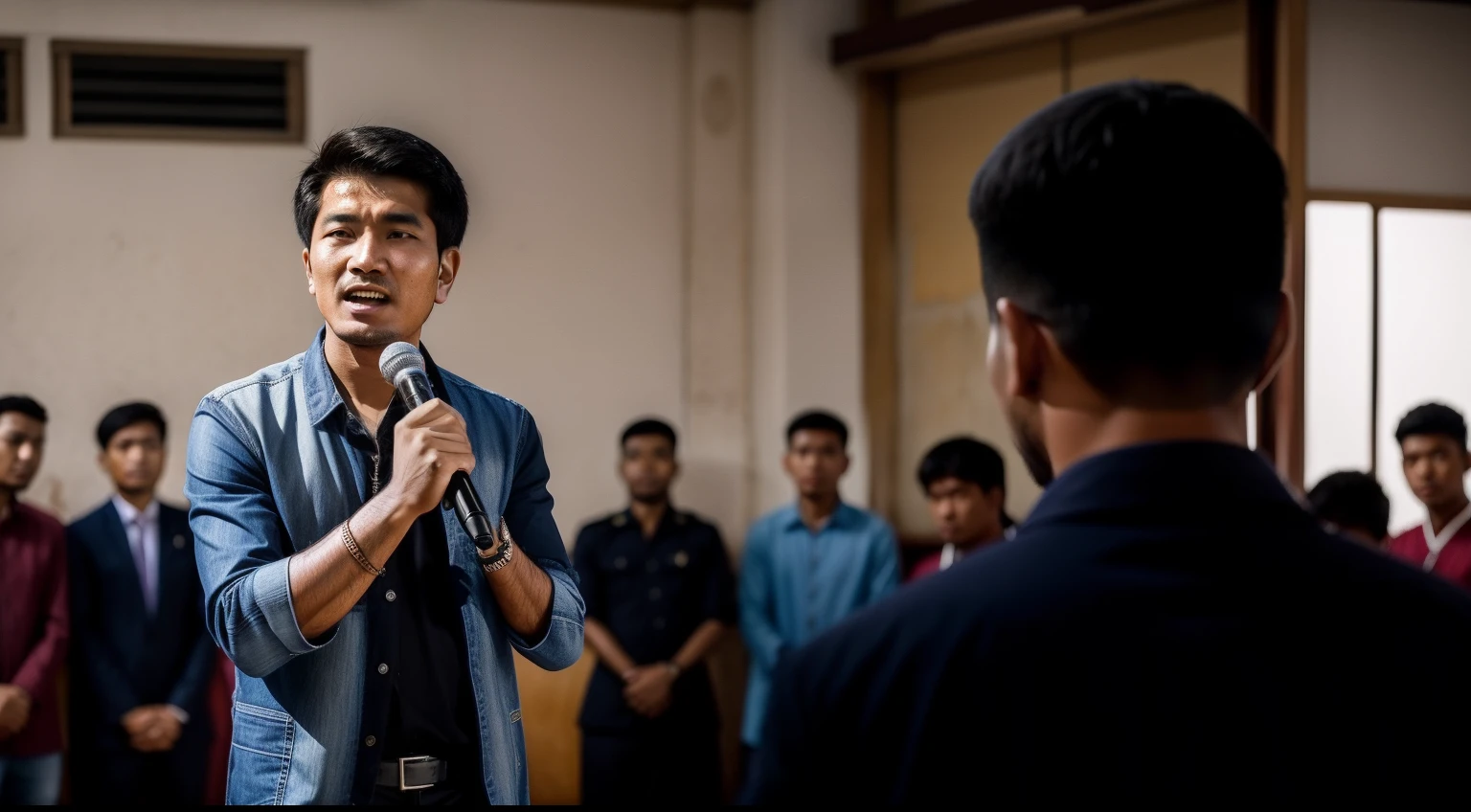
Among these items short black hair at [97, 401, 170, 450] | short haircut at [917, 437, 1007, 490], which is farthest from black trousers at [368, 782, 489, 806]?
short black hair at [97, 401, 170, 450]

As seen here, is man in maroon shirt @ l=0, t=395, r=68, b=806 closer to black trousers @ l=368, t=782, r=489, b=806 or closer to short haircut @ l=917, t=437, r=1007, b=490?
short haircut @ l=917, t=437, r=1007, b=490

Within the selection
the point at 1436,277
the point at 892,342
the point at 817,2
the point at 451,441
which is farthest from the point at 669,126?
the point at 451,441

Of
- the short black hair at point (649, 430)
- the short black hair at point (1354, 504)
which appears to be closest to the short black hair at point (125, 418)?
the short black hair at point (649, 430)

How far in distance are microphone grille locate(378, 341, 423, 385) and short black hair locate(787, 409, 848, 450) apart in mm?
3333

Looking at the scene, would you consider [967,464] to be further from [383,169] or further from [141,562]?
[383,169]

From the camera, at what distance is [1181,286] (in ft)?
2.59

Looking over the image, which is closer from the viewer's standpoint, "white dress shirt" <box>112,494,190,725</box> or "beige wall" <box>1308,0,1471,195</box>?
"white dress shirt" <box>112,494,190,725</box>

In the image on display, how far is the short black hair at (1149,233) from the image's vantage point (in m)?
0.78

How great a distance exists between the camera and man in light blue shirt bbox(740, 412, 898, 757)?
4516 mm

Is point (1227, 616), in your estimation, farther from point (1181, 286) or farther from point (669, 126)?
point (669, 126)

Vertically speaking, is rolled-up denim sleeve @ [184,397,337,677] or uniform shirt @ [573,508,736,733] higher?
rolled-up denim sleeve @ [184,397,337,677]

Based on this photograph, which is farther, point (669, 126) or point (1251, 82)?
point (669, 126)

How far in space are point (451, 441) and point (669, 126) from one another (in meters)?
3.66

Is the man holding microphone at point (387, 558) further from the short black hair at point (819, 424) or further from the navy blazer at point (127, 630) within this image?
the short black hair at point (819, 424)
